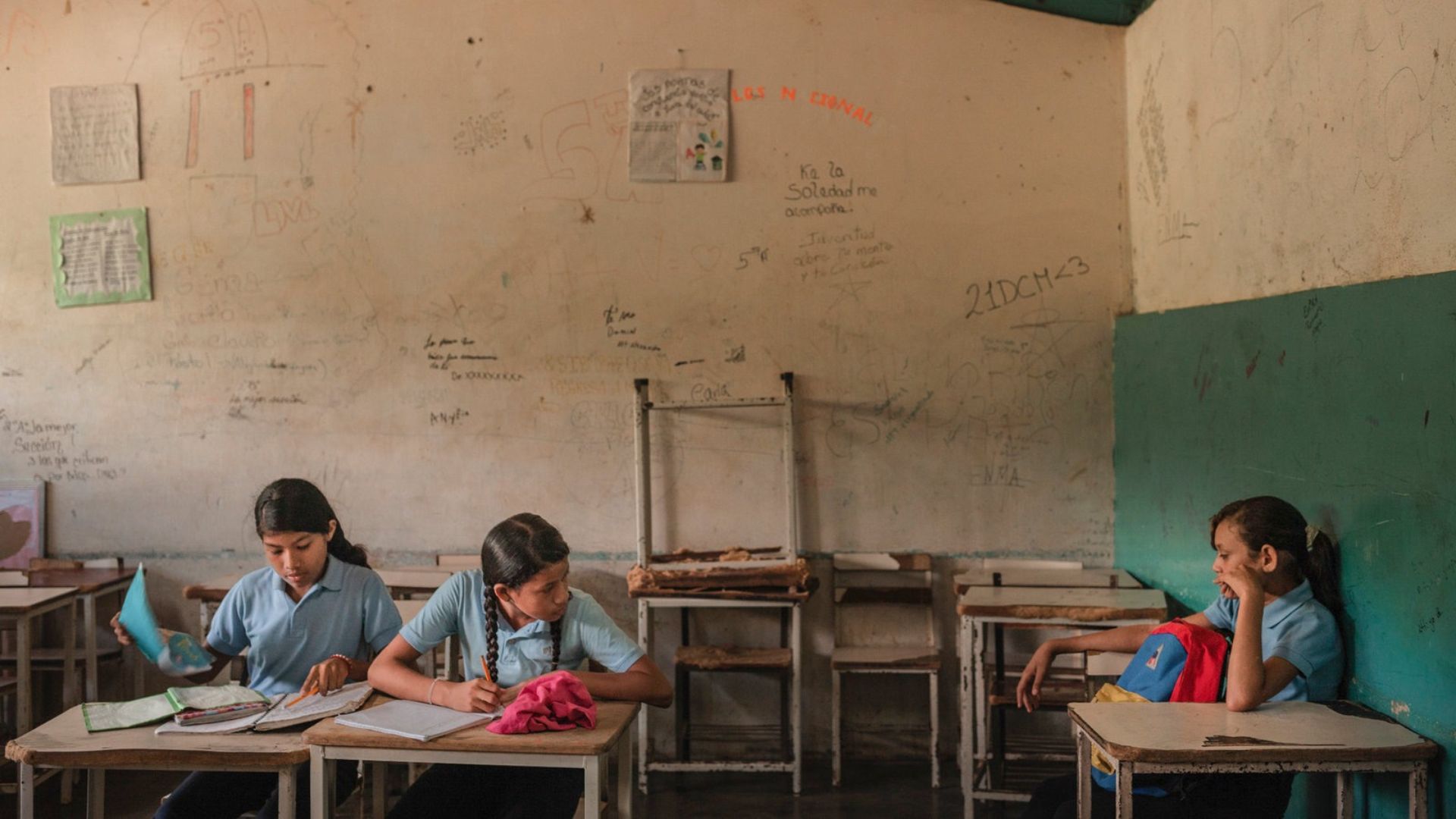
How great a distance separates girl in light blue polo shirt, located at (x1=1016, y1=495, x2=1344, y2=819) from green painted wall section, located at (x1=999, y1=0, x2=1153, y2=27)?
2.52m

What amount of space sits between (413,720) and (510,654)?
0.33 meters

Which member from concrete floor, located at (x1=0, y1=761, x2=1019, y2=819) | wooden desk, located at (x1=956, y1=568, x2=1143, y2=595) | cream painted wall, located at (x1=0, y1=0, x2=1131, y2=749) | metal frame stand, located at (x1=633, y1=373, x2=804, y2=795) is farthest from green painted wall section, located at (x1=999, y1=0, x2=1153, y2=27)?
concrete floor, located at (x1=0, y1=761, x2=1019, y2=819)

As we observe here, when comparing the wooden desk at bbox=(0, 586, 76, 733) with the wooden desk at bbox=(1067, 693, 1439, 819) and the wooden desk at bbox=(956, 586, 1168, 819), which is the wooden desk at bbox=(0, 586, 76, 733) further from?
the wooden desk at bbox=(1067, 693, 1439, 819)

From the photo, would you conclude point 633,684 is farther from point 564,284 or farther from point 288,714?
point 564,284

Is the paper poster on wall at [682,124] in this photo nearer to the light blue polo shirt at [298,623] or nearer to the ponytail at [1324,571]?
the light blue polo shirt at [298,623]

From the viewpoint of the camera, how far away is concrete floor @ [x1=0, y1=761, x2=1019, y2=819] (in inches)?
168

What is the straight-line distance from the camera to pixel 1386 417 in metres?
2.63

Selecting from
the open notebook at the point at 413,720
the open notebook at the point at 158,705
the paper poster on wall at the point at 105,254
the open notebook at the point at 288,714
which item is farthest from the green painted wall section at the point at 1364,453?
the paper poster on wall at the point at 105,254

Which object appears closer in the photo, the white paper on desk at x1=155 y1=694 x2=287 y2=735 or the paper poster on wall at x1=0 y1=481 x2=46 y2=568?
the white paper on desk at x1=155 y1=694 x2=287 y2=735

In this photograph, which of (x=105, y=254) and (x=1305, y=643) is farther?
(x=105, y=254)

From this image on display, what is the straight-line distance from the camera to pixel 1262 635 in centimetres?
273

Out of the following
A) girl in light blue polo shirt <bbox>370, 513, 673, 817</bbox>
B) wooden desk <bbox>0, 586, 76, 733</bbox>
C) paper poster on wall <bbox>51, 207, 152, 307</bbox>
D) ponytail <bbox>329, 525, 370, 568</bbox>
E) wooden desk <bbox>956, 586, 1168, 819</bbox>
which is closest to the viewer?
girl in light blue polo shirt <bbox>370, 513, 673, 817</bbox>

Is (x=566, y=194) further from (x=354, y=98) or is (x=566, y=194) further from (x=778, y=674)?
(x=778, y=674)

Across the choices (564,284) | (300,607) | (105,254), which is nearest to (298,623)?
(300,607)
